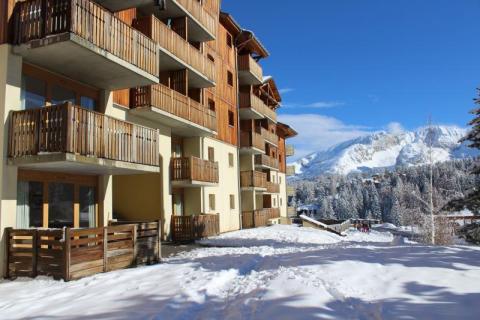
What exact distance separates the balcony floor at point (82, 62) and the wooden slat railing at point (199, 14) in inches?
265

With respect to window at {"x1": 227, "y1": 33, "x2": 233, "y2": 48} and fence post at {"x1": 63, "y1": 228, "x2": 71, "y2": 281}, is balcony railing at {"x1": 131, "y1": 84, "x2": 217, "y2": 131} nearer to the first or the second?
fence post at {"x1": 63, "y1": 228, "x2": 71, "y2": 281}

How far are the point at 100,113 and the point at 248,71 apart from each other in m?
21.2

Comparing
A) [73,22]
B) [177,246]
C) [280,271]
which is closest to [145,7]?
[73,22]

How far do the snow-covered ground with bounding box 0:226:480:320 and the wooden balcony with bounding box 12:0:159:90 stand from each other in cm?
583

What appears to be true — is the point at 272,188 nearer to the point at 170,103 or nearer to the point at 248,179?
the point at 248,179

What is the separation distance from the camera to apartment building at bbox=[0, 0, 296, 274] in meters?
10.8

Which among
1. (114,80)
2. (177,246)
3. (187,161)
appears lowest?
(177,246)

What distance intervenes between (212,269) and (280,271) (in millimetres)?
1930

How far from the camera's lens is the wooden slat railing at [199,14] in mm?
20402

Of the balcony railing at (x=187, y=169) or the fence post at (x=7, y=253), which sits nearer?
the fence post at (x=7, y=253)

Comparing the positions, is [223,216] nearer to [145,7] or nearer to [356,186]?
[145,7]

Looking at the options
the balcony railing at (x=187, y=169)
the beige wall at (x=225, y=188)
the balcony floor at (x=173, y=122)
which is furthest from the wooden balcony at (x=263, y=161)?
the balcony railing at (x=187, y=169)

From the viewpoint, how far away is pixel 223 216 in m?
26.9

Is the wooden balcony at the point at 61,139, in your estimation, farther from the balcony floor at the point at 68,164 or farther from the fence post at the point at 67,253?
the fence post at the point at 67,253
